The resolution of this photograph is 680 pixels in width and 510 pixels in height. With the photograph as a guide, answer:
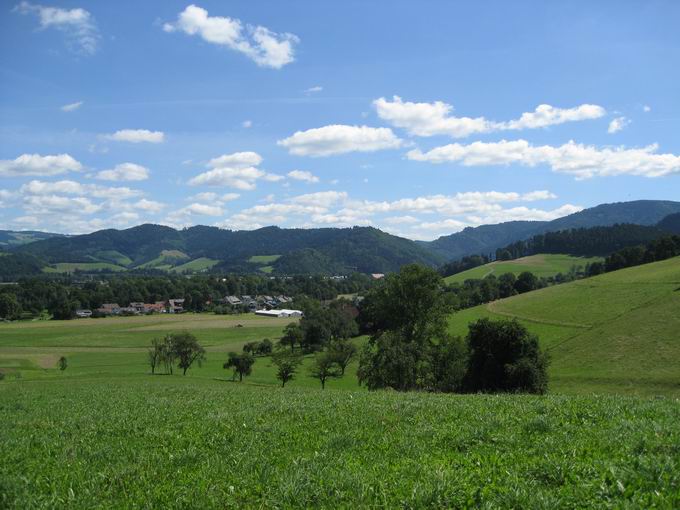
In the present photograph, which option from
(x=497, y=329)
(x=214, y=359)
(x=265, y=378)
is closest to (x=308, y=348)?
(x=214, y=359)

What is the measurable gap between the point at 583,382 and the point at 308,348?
79310 millimetres

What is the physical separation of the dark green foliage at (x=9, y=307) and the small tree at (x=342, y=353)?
471ft

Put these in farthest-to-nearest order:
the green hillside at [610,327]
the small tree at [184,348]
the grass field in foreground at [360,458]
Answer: the small tree at [184,348] < the green hillside at [610,327] < the grass field in foreground at [360,458]

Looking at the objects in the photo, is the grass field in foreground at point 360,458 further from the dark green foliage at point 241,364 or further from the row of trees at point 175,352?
the row of trees at point 175,352

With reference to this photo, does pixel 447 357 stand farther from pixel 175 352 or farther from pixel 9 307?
pixel 9 307

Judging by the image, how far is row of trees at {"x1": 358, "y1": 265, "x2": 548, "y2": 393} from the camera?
150 ft

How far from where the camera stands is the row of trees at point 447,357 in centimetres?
4572

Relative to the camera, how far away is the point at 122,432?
13445 millimetres

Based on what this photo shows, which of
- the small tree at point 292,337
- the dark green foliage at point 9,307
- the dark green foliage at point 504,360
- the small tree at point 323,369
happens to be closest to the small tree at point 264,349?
the small tree at point 292,337

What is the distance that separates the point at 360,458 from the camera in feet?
31.7

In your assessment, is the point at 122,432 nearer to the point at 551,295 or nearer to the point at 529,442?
the point at 529,442

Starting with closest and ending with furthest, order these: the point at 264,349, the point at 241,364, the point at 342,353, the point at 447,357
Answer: the point at 447,357 → the point at 241,364 → the point at 342,353 → the point at 264,349

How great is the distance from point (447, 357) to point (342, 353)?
36069 millimetres

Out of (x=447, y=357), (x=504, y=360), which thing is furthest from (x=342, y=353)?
(x=504, y=360)
